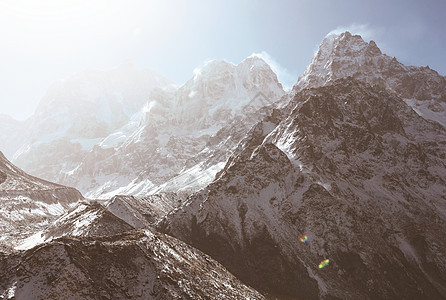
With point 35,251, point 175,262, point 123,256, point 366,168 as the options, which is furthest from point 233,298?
point 366,168

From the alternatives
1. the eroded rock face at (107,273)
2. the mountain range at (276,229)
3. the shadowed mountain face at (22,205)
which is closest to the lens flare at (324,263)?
the mountain range at (276,229)

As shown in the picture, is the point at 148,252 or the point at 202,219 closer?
the point at 148,252

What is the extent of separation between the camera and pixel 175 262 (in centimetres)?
3195

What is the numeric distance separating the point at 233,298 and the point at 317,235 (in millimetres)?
48777

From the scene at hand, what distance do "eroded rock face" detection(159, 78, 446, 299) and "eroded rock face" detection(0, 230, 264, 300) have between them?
37712 millimetres

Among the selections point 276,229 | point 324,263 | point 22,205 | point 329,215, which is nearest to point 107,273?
point 324,263

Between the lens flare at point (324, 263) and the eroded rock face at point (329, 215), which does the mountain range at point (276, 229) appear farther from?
the lens flare at point (324, 263)

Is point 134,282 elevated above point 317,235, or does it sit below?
below

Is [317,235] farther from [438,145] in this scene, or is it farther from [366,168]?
[438,145]

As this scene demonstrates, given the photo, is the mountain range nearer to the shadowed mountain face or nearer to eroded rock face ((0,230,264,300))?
eroded rock face ((0,230,264,300))

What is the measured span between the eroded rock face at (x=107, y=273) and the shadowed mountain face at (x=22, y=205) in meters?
50.1

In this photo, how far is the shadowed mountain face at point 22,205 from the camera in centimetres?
8250

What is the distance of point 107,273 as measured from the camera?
87.8ft

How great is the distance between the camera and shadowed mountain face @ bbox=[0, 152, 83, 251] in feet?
271
